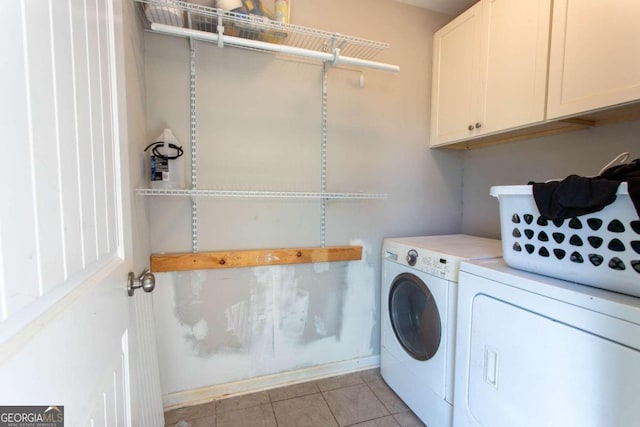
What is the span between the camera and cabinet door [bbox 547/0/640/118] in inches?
42.4

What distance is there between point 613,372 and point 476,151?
5.73 feet

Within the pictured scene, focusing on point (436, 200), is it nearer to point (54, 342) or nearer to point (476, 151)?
point (476, 151)

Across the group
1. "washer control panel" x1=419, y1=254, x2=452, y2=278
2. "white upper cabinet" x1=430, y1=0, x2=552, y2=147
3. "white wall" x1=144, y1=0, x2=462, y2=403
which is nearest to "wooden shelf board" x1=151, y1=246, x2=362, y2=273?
"white wall" x1=144, y1=0, x2=462, y2=403

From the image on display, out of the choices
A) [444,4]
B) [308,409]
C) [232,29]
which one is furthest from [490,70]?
[308,409]

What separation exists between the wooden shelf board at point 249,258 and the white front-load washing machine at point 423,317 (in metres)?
0.33

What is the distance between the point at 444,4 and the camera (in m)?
2.02

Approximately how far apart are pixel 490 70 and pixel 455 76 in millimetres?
282

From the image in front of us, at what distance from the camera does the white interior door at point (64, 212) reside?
356 millimetres

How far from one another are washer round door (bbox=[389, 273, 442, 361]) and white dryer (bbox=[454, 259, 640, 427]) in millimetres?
194

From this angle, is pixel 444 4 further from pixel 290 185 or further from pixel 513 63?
pixel 290 185

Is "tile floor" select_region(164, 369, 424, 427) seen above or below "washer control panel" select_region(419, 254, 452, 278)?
below

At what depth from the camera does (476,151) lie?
2.19 m

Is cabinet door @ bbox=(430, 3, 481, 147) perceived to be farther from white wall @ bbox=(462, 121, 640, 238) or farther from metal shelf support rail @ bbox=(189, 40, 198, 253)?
metal shelf support rail @ bbox=(189, 40, 198, 253)

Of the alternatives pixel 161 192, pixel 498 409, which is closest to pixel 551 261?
pixel 498 409
